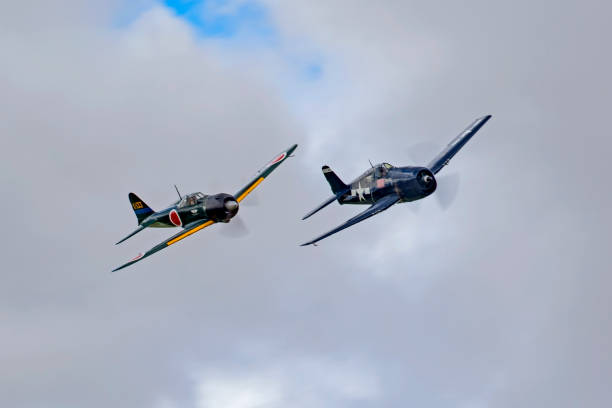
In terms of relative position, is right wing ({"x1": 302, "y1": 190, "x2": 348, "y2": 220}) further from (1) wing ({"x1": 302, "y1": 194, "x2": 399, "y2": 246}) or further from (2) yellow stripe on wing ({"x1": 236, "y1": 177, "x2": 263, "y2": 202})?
(2) yellow stripe on wing ({"x1": 236, "y1": 177, "x2": 263, "y2": 202})

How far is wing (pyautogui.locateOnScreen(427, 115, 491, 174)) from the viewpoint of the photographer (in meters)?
72.6

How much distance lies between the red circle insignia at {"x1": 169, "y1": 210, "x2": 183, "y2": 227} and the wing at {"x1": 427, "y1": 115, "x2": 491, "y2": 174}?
18.5 metres

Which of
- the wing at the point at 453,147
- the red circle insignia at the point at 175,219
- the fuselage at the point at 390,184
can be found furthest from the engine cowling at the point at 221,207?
the wing at the point at 453,147

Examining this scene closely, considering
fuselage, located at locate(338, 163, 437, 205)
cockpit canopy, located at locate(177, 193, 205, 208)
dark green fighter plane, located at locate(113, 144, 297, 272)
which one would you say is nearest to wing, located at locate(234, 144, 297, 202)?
dark green fighter plane, located at locate(113, 144, 297, 272)

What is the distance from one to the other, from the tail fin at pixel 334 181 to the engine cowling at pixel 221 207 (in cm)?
758

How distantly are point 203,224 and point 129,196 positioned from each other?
9.60m

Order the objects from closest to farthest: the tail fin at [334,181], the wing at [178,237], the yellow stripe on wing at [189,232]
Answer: the wing at [178,237]
the yellow stripe on wing at [189,232]
the tail fin at [334,181]

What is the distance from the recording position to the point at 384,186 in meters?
68.0

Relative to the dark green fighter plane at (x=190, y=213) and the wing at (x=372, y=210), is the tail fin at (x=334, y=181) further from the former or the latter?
the dark green fighter plane at (x=190, y=213)

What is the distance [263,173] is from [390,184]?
12812 millimetres

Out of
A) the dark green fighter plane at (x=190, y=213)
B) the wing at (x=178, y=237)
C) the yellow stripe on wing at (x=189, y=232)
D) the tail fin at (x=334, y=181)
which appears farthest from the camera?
the tail fin at (x=334, y=181)

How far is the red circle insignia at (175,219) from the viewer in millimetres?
70750

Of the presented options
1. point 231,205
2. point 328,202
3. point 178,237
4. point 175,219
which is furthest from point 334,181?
point 178,237

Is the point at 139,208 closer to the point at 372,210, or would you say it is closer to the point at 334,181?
the point at 334,181
